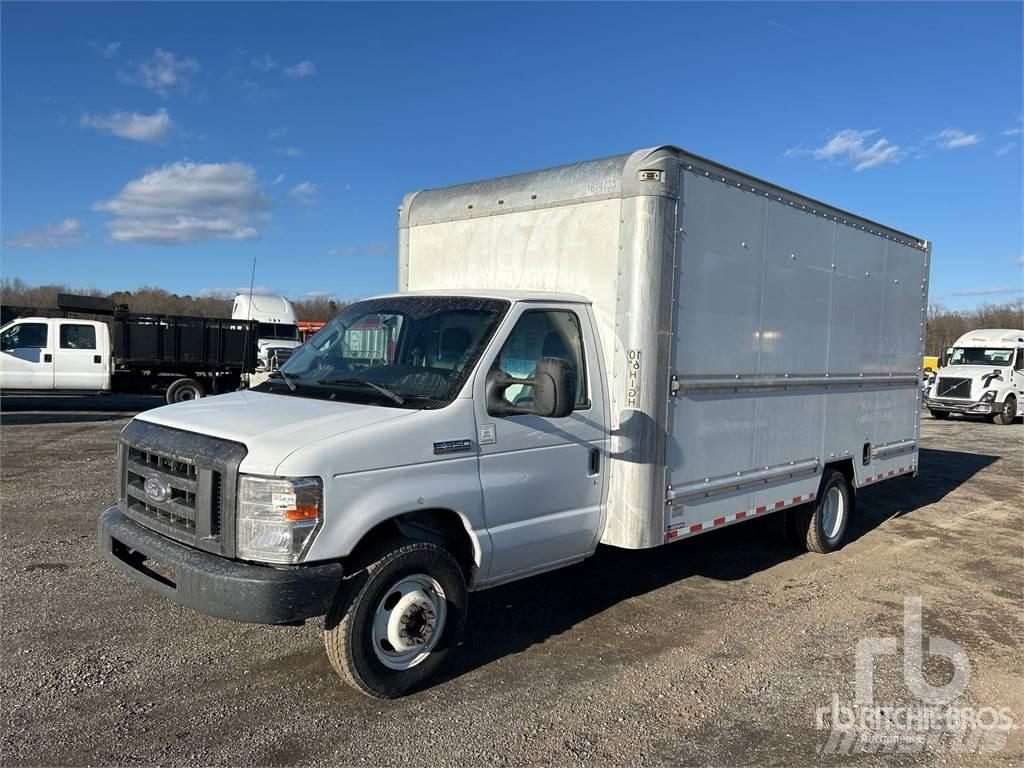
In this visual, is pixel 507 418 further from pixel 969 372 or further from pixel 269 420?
pixel 969 372

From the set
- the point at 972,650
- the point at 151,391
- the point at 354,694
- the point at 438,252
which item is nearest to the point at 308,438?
the point at 354,694

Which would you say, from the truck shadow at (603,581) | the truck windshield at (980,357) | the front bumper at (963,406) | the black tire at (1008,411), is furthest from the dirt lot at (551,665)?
the truck windshield at (980,357)

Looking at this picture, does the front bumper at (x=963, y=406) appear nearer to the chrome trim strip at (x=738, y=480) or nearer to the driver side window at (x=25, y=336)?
the chrome trim strip at (x=738, y=480)

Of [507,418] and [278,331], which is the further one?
[278,331]

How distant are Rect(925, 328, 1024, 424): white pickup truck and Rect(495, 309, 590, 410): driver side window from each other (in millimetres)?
22671

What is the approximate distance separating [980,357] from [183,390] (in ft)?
76.3

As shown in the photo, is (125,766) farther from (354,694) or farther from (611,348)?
(611,348)

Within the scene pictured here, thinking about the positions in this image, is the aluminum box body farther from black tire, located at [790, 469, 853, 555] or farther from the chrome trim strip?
black tire, located at [790, 469, 853, 555]

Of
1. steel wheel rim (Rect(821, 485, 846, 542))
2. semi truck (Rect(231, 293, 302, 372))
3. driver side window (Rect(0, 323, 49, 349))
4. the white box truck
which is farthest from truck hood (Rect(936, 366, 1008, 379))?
driver side window (Rect(0, 323, 49, 349))

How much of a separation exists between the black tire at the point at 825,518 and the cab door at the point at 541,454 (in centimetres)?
309

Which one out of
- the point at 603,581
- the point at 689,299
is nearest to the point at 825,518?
the point at 603,581

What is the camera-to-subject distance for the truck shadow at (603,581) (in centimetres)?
496

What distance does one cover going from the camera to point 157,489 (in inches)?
162

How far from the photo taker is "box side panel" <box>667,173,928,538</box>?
5305mm
